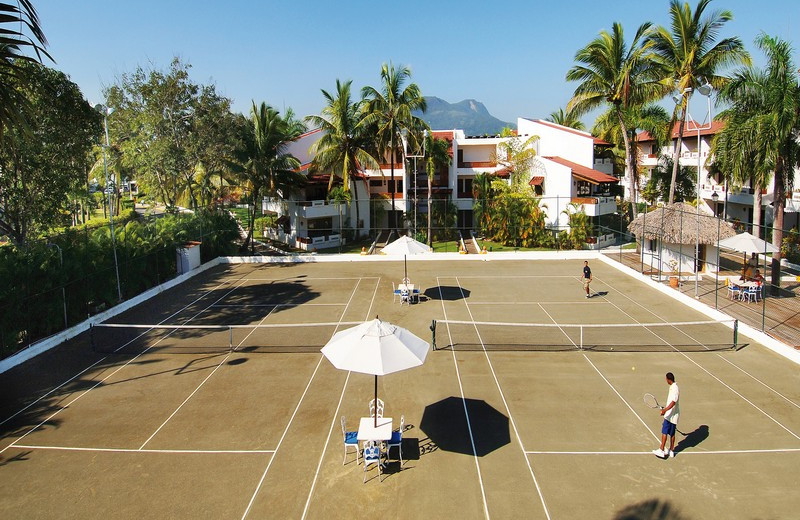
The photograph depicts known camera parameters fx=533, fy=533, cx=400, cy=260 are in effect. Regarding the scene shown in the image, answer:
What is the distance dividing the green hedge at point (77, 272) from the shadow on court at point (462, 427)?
44.3 feet

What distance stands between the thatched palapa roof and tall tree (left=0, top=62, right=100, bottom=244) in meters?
28.9

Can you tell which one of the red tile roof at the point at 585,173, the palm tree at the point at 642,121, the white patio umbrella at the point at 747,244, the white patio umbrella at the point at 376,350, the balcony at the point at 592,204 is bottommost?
the white patio umbrella at the point at 376,350

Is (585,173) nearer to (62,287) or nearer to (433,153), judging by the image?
(433,153)

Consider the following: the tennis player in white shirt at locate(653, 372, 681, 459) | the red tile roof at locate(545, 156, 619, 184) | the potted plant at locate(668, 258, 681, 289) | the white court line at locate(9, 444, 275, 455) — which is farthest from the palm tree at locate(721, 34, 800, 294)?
the white court line at locate(9, 444, 275, 455)

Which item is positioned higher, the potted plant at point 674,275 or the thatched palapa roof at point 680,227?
the thatched palapa roof at point 680,227

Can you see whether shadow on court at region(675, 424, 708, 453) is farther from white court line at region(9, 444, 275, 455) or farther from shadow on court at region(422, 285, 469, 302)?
shadow on court at region(422, 285, 469, 302)

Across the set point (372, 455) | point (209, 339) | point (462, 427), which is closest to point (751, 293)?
point (462, 427)

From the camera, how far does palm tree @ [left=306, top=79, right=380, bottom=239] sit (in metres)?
41.8

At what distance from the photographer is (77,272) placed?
20.4m

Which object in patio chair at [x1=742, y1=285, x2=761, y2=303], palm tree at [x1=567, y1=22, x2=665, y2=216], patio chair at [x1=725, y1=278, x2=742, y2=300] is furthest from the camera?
palm tree at [x1=567, y1=22, x2=665, y2=216]

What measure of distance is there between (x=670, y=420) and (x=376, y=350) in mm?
6052

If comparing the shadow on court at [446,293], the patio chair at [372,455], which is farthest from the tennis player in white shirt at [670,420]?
the shadow on court at [446,293]

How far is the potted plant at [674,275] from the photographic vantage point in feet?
81.2

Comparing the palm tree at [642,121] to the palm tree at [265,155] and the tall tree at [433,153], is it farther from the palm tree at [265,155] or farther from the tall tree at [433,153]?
the palm tree at [265,155]
